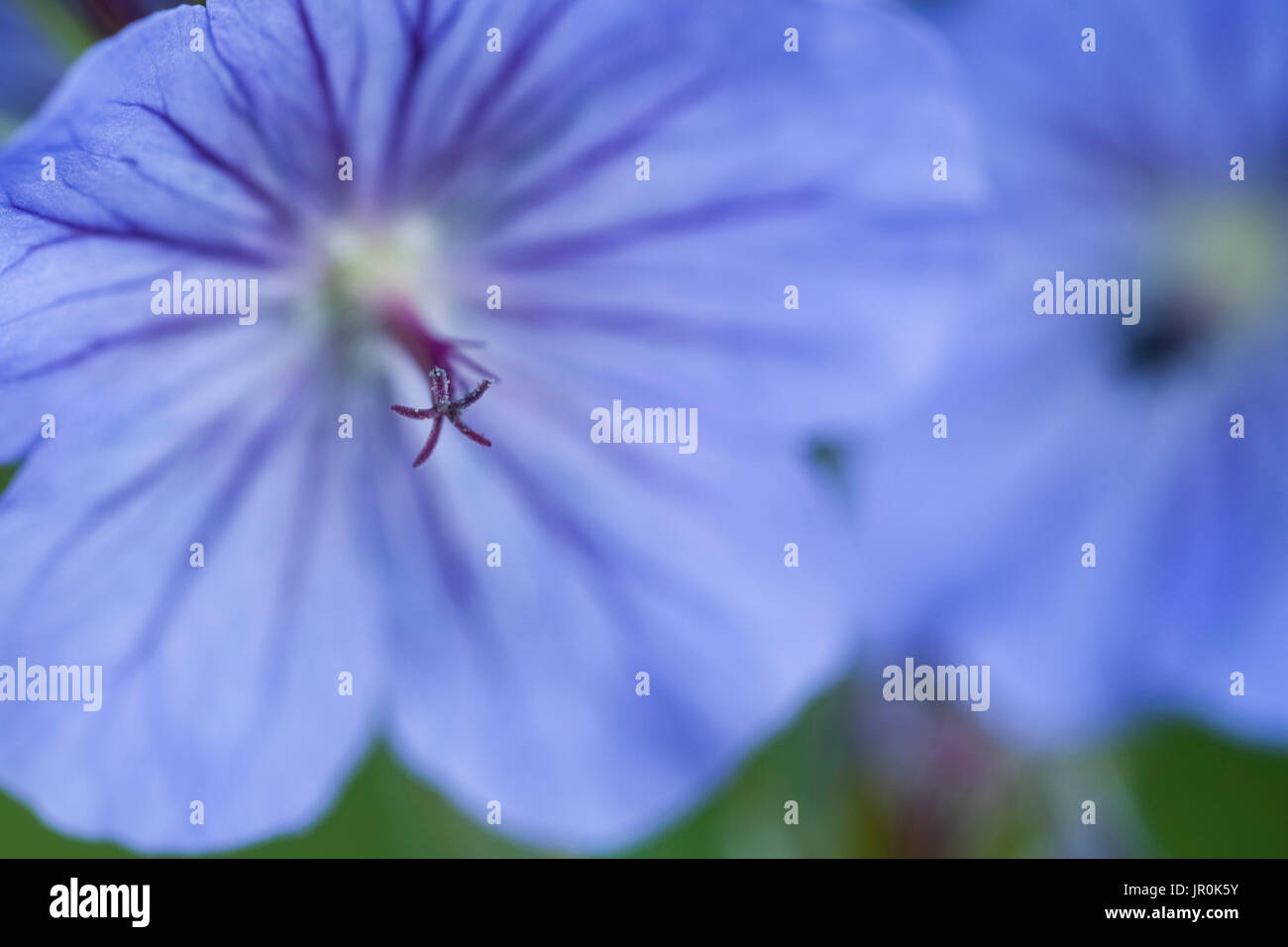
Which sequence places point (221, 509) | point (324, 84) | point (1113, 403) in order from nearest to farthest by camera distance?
1. point (324, 84)
2. point (221, 509)
3. point (1113, 403)

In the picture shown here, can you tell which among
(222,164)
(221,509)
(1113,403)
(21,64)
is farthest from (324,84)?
(1113,403)

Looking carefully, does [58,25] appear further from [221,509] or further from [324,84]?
[221,509]

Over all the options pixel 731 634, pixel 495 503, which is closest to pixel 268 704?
pixel 495 503

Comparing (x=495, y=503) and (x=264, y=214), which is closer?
(x=264, y=214)

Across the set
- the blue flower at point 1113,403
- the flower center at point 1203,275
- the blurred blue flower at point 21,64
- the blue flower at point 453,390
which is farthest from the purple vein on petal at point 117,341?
the flower center at point 1203,275

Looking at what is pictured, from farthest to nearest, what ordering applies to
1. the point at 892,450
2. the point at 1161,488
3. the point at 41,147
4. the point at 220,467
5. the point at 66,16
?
the point at 1161,488
the point at 892,450
the point at 220,467
the point at 66,16
the point at 41,147
